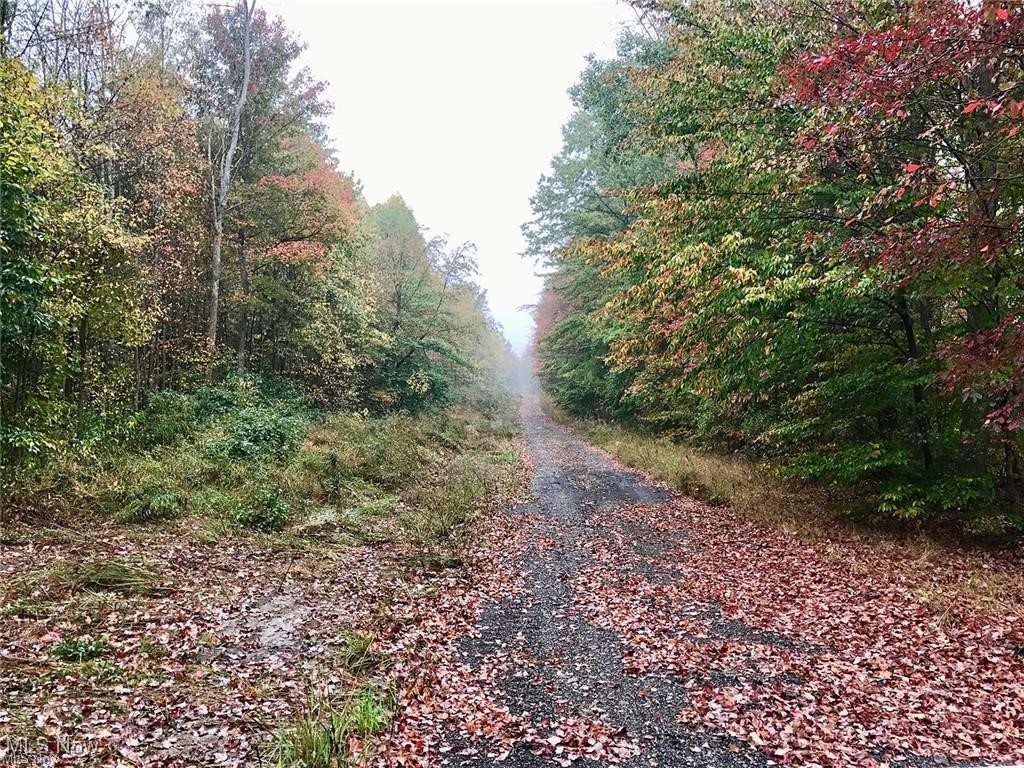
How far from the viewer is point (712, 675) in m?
5.34

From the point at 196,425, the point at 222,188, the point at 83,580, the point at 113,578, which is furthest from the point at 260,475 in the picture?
the point at 222,188

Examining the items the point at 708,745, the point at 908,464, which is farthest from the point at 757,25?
the point at 708,745

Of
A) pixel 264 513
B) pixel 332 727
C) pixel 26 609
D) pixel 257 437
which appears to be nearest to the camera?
pixel 332 727

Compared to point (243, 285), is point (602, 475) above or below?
below

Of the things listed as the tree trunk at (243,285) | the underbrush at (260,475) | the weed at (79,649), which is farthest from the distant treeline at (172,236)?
the weed at (79,649)

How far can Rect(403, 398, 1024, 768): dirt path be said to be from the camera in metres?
4.28

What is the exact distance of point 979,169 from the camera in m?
7.62

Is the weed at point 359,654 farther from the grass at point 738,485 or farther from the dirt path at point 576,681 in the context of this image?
the grass at point 738,485

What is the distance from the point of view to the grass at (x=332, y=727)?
402 cm

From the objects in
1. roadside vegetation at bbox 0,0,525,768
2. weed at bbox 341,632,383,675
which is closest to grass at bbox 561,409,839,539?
roadside vegetation at bbox 0,0,525,768

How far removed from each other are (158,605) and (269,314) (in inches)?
613

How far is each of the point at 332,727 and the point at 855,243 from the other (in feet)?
25.4

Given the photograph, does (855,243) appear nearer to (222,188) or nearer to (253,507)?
(253,507)

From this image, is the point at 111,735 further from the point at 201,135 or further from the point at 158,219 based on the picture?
the point at 201,135
